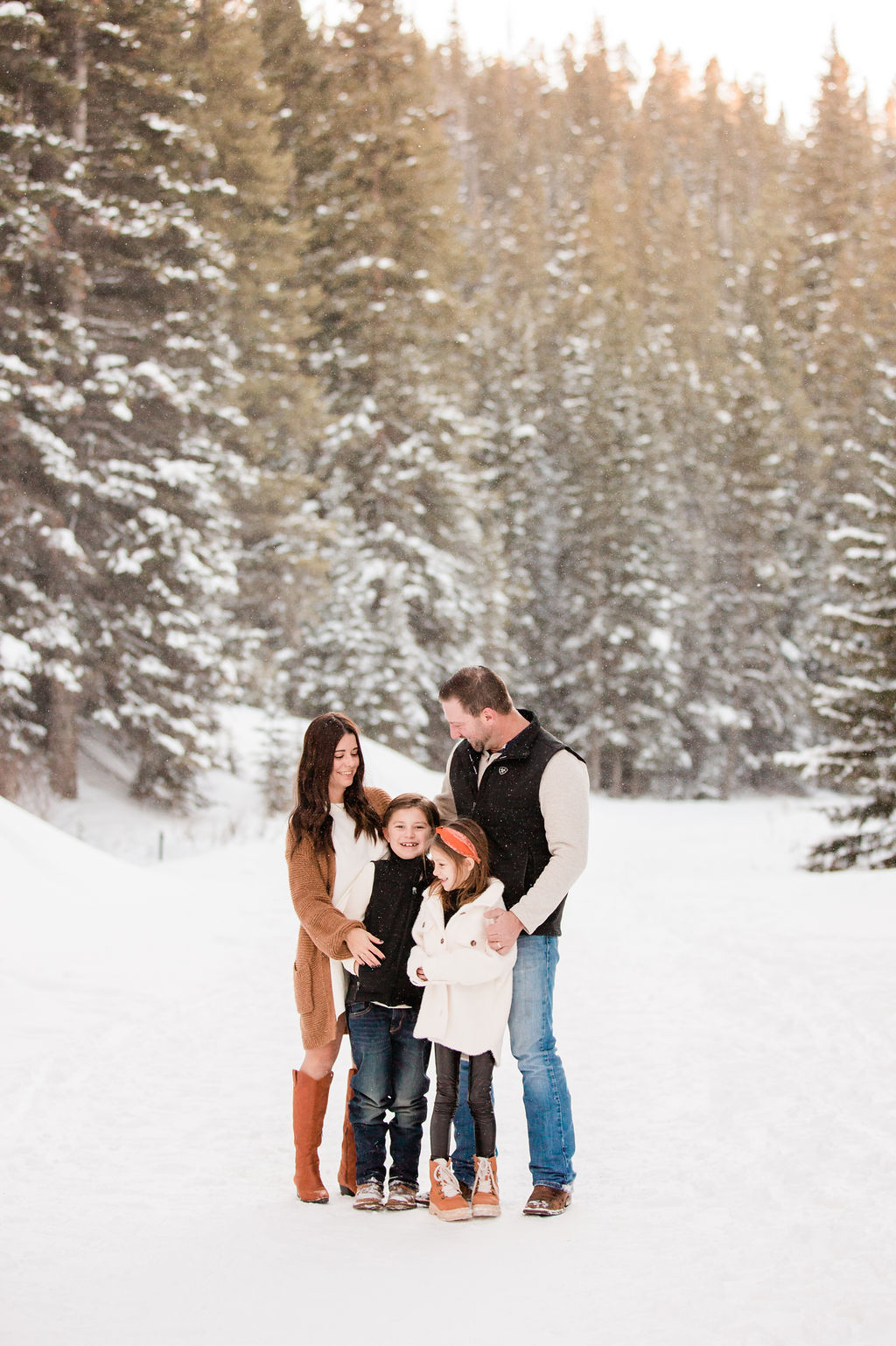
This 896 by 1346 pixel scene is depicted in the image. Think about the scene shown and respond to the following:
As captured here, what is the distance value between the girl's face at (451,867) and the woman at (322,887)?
14.5 inches

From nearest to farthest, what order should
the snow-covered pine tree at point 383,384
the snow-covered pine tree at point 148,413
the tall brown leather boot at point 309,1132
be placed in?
the tall brown leather boot at point 309,1132 → the snow-covered pine tree at point 148,413 → the snow-covered pine tree at point 383,384

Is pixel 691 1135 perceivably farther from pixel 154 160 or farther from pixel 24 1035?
pixel 154 160

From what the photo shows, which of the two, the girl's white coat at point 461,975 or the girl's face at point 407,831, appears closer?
the girl's white coat at point 461,975

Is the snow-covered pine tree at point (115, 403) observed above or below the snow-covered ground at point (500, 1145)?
above

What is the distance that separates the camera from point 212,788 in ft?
64.5

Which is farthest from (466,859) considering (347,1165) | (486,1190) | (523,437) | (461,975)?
(523,437)

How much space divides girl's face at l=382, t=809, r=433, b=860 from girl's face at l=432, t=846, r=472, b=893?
0.20 meters

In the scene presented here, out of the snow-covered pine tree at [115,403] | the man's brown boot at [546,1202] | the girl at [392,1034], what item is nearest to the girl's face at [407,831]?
the girl at [392,1034]

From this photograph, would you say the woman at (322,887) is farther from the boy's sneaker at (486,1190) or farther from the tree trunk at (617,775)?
the tree trunk at (617,775)

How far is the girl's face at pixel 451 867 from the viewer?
A: 4223 mm

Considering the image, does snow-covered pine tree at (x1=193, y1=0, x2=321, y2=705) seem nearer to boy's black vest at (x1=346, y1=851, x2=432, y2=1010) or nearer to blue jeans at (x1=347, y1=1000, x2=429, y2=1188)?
boy's black vest at (x1=346, y1=851, x2=432, y2=1010)

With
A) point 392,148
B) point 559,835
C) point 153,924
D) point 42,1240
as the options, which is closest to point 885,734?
point 153,924

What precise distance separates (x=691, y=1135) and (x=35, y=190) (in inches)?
599

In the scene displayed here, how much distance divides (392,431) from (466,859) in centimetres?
2600
